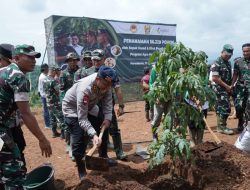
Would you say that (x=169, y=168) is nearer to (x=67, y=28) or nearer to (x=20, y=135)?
(x=20, y=135)

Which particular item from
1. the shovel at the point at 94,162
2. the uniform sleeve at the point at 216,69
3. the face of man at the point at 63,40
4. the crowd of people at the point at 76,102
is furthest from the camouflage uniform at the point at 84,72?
the face of man at the point at 63,40

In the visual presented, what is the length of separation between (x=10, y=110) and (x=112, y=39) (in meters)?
10.2

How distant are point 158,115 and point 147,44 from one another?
8.94m

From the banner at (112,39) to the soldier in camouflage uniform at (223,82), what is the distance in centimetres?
513

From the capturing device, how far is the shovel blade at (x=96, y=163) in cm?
374

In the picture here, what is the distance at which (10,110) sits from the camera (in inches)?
127

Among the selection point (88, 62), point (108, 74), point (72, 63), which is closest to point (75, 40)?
point (72, 63)

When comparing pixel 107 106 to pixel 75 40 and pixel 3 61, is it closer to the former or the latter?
pixel 3 61

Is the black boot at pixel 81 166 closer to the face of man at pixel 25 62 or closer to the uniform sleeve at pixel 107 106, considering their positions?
the uniform sleeve at pixel 107 106

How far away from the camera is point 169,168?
14.4ft

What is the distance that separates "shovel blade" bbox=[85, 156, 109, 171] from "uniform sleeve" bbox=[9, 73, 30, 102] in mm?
1083

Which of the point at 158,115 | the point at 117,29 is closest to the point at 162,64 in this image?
the point at 158,115

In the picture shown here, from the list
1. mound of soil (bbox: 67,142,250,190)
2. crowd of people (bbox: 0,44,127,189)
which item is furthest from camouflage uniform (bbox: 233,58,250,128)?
crowd of people (bbox: 0,44,127,189)

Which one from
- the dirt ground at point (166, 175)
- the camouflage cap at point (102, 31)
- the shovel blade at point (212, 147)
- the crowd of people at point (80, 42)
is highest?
the camouflage cap at point (102, 31)
